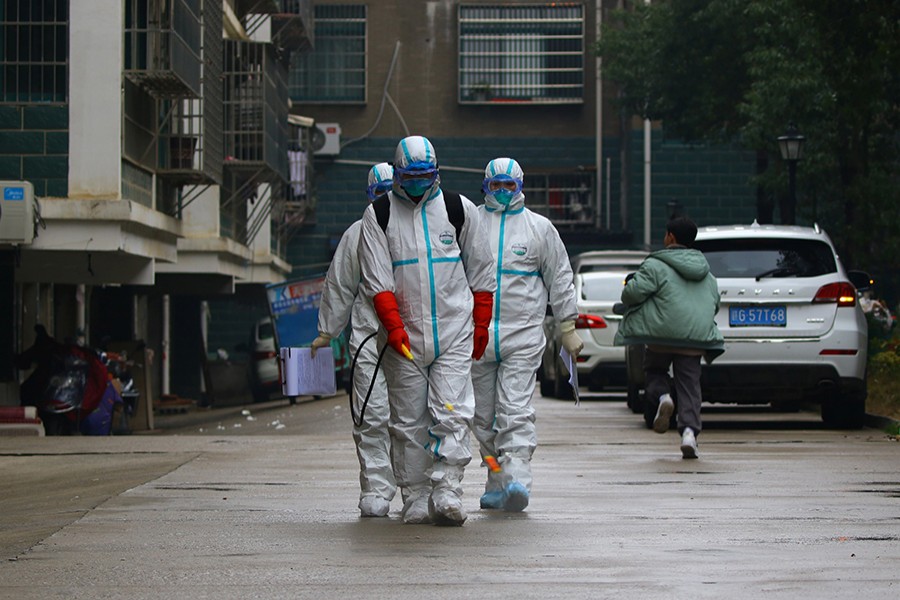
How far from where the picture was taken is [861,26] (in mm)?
19906

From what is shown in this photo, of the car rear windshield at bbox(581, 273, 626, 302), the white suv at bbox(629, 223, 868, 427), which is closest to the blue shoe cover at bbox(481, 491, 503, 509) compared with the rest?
the white suv at bbox(629, 223, 868, 427)

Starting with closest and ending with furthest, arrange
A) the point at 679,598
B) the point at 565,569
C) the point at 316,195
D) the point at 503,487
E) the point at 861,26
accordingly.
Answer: the point at 679,598, the point at 565,569, the point at 503,487, the point at 861,26, the point at 316,195

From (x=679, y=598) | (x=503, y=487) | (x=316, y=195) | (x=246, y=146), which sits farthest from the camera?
(x=316, y=195)

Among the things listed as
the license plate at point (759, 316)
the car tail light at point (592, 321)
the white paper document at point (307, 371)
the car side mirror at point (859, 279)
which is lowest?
the car tail light at point (592, 321)

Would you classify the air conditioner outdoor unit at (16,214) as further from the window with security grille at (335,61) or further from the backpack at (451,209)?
the window with security grille at (335,61)

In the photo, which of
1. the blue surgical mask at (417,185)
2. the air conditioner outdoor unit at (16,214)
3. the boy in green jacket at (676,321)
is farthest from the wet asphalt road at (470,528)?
the air conditioner outdoor unit at (16,214)

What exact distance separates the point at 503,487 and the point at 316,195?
3939cm

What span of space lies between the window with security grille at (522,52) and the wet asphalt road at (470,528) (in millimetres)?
34533

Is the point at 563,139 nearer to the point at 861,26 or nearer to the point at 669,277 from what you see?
the point at 861,26

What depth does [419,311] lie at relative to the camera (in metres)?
9.10

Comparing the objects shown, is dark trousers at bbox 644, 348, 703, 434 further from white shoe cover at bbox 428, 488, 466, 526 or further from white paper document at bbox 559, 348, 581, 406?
white shoe cover at bbox 428, 488, 466, 526

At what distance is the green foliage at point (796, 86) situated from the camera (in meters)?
20.5

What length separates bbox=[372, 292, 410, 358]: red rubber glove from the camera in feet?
29.4

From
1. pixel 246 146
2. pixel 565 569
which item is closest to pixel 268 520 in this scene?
pixel 565 569
